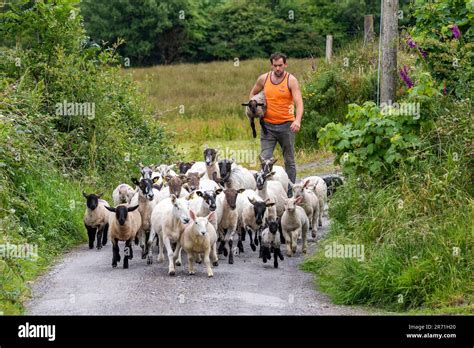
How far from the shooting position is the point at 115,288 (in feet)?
41.8

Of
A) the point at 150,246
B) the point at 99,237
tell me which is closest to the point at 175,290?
the point at 150,246

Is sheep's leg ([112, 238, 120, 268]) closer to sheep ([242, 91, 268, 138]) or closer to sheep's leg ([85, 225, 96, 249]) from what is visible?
sheep's leg ([85, 225, 96, 249])

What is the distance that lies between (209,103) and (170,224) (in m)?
26.0

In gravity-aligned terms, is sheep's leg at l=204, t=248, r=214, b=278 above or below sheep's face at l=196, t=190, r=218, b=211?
below

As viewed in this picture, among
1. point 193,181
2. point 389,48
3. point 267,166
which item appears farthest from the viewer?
point 389,48

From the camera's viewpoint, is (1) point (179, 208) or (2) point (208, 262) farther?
(1) point (179, 208)

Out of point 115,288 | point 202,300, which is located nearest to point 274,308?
point 202,300

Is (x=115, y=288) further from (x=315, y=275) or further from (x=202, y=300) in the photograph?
(x=315, y=275)

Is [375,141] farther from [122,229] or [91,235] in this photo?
[91,235]

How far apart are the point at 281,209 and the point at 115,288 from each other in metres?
4.58

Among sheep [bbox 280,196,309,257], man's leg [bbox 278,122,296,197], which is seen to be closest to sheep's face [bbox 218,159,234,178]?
man's leg [bbox 278,122,296,197]

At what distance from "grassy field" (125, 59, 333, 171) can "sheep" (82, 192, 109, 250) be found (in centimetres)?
771

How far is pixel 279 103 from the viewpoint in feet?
57.0

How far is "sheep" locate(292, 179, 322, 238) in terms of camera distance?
1641cm
